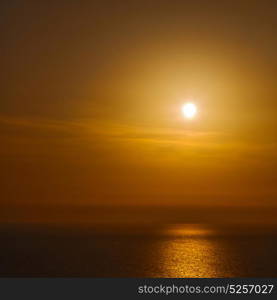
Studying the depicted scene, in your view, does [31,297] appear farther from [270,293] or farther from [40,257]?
[40,257]

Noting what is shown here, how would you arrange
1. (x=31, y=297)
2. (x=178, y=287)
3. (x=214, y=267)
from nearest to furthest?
(x=31, y=297) → (x=178, y=287) → (x=214, y=267)

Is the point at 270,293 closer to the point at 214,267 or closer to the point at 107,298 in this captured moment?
the point at 107,298

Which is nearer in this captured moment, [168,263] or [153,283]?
[153,283]

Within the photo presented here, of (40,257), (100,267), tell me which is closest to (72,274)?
(100,267)

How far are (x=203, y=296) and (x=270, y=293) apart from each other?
8823 millimetres

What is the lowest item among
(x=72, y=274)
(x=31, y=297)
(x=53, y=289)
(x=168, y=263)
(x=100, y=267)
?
(x=31, y=297)

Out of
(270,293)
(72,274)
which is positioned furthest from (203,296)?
(72,274)

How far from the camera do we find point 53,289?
44.4 m

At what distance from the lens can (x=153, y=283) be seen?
4775 centimetres

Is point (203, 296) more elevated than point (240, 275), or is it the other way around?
point (240, 275)

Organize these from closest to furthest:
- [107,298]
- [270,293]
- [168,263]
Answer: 1. [270,293]
2. [107,298]
3. [168,263]

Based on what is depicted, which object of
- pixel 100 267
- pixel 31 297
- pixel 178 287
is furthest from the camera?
pixel 100 267

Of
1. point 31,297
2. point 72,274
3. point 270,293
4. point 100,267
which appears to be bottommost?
point 270,293

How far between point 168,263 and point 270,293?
163 feet
